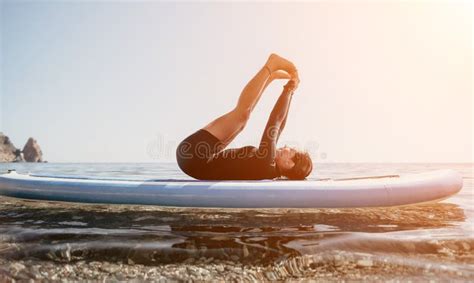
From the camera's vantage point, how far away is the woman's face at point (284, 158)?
14.4 ft

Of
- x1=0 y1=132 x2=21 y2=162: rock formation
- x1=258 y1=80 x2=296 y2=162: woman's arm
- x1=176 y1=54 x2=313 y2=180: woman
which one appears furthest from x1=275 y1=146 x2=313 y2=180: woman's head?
x1=0 y1=132 x2=21 y2=162: rock formation

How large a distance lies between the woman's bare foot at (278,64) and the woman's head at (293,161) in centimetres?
94

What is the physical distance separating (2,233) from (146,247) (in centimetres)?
124

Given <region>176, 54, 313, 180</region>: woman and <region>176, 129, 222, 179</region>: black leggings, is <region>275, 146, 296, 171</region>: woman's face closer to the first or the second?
<region>176, 54, 313, 180</region>: woman

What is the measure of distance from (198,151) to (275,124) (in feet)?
3.06

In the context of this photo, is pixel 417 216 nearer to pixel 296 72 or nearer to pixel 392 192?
pixel 392 192

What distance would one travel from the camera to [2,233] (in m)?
2.84

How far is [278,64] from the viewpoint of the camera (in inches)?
177

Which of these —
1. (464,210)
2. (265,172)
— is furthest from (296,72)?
(464,210)

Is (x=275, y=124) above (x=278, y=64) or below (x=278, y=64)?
below

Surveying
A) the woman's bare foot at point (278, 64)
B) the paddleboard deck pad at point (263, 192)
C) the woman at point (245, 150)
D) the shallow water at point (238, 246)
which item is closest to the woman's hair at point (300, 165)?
the woman at point (245, 150)

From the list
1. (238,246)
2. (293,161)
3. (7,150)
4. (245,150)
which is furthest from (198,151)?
(7,150)

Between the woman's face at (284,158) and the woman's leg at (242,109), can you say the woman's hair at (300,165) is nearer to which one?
Answer: the woman's face at (284,158)

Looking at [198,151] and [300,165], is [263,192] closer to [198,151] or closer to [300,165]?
[300,165]
